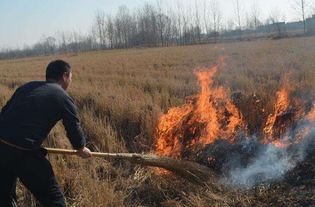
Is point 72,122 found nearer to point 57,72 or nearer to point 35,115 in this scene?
point 35,115

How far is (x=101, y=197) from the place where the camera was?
471cm

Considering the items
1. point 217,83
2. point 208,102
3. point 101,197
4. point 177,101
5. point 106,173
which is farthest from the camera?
point 217,83

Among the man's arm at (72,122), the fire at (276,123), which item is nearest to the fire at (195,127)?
the fire at (276,123)

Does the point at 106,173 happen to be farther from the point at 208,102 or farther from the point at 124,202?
the point at 208,102

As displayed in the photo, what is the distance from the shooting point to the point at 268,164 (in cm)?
566

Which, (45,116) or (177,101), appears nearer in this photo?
(45,116)

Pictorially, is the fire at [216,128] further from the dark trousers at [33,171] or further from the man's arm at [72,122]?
the dark trousers at [33,171]

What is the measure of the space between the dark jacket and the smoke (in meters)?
2.52

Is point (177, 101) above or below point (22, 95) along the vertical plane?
below

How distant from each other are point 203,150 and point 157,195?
1301 mm

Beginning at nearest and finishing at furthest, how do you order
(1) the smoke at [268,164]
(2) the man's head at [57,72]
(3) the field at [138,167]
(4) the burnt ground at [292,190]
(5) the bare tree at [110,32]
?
1. (2) the man's head at [57,72]
2. (4) the burnt ground at [292,190]
3. (3) the field at [138,167]
4. (1) the smoke at [268,164]
5. (5) the bare tree at [110,32]

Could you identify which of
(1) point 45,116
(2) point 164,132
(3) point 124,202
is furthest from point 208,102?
(1) point 45,116

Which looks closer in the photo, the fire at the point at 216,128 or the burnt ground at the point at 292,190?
the burnt ground at the point at 292,190

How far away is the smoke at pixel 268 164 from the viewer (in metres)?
5.35
